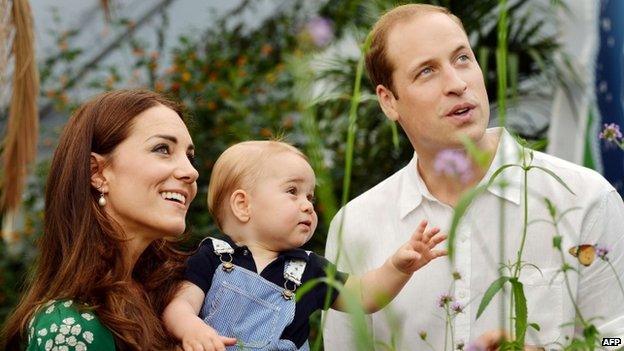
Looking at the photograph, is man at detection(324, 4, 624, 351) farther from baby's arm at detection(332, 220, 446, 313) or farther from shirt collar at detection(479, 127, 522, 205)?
baby's arm at detection(332, 220, 446, 313)

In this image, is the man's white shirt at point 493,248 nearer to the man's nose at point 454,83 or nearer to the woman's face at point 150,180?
the man's nose at point 454,83

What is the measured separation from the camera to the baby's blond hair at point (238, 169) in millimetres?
2855

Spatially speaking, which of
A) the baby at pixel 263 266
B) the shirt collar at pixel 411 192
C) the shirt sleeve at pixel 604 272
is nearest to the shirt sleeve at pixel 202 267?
the baby at pixel 263 266

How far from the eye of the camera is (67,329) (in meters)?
2.42

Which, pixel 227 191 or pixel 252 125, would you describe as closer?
pixel 227 191

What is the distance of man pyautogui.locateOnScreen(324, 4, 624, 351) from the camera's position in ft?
9.86

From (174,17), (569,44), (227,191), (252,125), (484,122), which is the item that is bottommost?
(227,191)

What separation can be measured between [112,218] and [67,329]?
317mm

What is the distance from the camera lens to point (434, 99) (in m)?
3.04

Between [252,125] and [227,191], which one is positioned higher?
[252,125]

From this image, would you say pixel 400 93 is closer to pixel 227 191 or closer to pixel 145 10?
pixel 227 191

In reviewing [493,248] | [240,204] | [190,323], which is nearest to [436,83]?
[493,248]

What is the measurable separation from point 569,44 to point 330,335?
354cm

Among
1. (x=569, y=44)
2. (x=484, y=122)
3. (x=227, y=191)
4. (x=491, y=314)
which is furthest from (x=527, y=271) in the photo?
(x=569, y=44)
